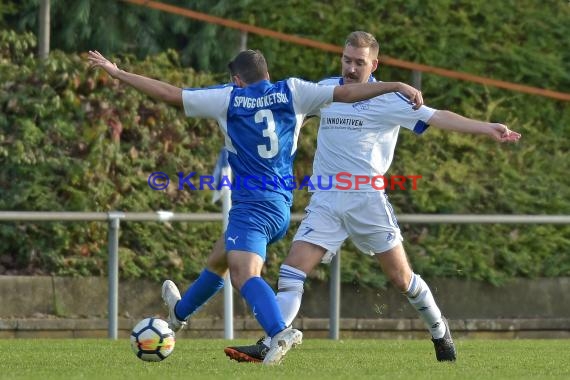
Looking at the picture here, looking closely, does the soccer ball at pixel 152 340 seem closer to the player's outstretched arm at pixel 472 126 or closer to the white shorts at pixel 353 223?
the white shorts at pixel 353 223

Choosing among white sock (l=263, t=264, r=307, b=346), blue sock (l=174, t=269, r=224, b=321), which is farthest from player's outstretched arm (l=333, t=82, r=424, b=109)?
blue sock (l=174, t=269, r=224, b=321)

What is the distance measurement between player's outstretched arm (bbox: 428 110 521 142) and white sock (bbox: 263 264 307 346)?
1.24m

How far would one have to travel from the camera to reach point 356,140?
9.52m

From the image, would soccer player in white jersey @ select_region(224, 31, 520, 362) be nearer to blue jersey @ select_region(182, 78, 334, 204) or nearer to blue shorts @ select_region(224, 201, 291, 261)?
blue shorts @ select_region(224, 201, 291, 261)

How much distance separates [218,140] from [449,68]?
123 inches

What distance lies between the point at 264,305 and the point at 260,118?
104 centimetres

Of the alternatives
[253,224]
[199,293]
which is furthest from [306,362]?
[253,224]

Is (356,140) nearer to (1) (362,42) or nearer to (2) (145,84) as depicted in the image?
(1) (362,42)

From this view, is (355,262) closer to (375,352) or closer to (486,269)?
(486,269)

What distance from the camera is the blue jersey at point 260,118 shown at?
27.5ft

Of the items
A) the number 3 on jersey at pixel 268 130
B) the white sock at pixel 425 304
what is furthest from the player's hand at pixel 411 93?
the white sock at pixel 425 304

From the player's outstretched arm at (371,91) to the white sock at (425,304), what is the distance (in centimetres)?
145

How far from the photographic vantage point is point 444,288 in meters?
Result: 14.9

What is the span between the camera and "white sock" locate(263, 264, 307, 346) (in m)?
9.11
